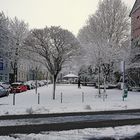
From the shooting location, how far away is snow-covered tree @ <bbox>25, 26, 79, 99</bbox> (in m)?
32.0

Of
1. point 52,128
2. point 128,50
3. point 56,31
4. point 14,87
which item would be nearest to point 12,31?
point 14,87

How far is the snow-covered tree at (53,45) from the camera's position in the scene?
3197 centimetres

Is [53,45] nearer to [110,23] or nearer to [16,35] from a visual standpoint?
[110,23]

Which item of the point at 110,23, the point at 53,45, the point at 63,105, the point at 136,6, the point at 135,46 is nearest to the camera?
the point at 63,105

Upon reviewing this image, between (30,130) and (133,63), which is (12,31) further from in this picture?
(30,130)

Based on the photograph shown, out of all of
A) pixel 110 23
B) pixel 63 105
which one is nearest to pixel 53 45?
pixel 63 105

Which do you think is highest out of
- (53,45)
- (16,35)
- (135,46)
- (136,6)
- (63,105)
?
(136,6)

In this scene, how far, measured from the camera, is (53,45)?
1276 inches

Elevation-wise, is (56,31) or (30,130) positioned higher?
(56,31)

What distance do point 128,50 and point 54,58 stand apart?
17.7m

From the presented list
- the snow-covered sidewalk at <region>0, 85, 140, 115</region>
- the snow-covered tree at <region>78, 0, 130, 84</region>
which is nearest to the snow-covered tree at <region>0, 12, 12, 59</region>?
the snow-covered tree at <region>78, 0, 130, 84</region>

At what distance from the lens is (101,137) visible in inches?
457

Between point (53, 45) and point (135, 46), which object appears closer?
point (53, 45)

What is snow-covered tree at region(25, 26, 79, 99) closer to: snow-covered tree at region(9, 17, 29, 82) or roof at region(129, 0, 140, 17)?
roof at region(129, 0, 140, 17)
